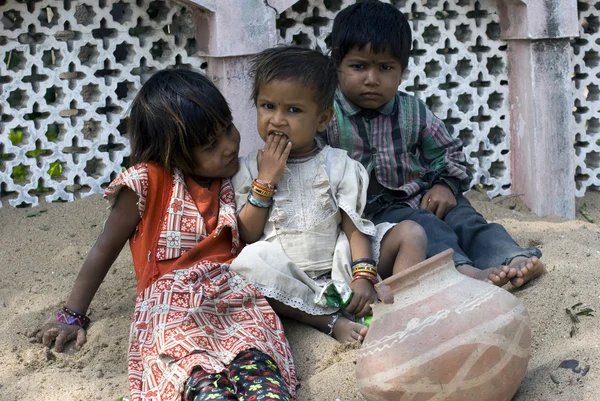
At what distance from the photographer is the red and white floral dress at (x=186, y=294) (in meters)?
3.06

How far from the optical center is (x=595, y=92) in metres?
5.44

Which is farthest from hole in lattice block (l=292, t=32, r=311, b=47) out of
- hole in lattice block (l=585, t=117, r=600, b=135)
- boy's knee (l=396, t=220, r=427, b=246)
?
hole in lattice block (l=585, t=117, r=600, b=135)

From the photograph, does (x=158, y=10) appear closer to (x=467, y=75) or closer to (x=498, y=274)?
(x=467, y=75)

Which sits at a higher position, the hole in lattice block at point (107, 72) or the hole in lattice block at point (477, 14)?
the hole in lattice block at point (477, 14)

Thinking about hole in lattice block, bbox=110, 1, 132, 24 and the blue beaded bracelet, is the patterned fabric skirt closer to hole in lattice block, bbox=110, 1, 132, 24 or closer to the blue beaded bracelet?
A: the blue beaded bracelet

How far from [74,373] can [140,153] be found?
3.11 feet

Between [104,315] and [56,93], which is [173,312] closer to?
[104,315]

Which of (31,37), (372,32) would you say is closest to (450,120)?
(372,32)

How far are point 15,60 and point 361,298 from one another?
Answer: 2487mm

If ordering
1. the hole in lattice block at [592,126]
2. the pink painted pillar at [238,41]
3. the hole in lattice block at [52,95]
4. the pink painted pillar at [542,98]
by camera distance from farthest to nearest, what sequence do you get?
the hole in lattice block at [592,126], the pink painted pillar at [542,98], the hole in lattice block at [52,95], the pink painted pillar at [238,41]

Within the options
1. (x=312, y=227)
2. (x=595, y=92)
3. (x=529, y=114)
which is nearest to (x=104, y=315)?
(x=312, y=227)

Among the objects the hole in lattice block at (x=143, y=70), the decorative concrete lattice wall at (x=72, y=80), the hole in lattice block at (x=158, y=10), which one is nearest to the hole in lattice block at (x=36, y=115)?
the decorative concrete lattice wall at (x=72, y=80)

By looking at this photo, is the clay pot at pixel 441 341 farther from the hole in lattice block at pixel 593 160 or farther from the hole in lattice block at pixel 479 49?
the hole in lattice block at pixel 593 160

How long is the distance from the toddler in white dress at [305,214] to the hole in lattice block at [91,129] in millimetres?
1384
